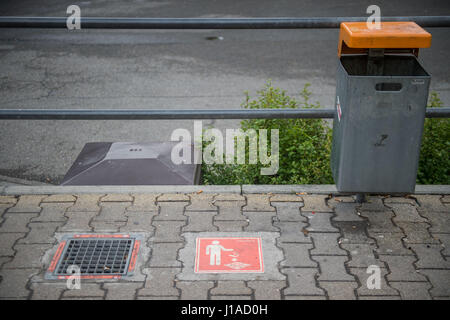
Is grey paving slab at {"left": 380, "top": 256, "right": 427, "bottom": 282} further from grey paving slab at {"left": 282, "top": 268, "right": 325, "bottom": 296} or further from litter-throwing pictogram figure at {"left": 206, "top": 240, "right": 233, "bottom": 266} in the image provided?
litter-throwing pictogram figure at {"left": 206, "top": 240, "right": 233, "bottom": 266}

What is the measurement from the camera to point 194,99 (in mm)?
7254

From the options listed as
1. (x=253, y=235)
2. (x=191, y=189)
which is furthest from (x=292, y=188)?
(x=191, y=189)

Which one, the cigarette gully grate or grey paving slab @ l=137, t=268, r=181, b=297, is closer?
grey paving slab @ l=137, t=268, r=181, b=297

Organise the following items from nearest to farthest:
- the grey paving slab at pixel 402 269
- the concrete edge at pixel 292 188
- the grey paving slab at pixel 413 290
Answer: the grey paving slab at pixel 413 290, the grey paving slab at pixel 402 269, the concrete edge at pixel 292 188

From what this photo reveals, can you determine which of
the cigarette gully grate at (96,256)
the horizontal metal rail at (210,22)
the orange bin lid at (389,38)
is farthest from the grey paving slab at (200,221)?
the orange bin lid at (389,38)

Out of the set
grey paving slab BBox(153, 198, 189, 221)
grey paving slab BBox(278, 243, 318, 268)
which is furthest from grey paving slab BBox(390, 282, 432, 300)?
grey paving slab BBox(153, 198, 189, 221)

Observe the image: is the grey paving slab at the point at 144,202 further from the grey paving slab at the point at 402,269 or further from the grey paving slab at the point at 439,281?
the grey paving slab at the point at 439,281

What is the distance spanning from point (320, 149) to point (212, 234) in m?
1.46

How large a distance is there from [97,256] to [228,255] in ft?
2.74

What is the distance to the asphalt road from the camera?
620 centimetres

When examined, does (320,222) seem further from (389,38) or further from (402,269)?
(389,38)

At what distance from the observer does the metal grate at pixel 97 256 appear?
10.2ft

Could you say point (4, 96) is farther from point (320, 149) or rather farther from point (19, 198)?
point (320, 149)

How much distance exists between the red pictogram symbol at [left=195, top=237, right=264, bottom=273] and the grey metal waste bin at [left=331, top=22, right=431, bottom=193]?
0.77 metres
